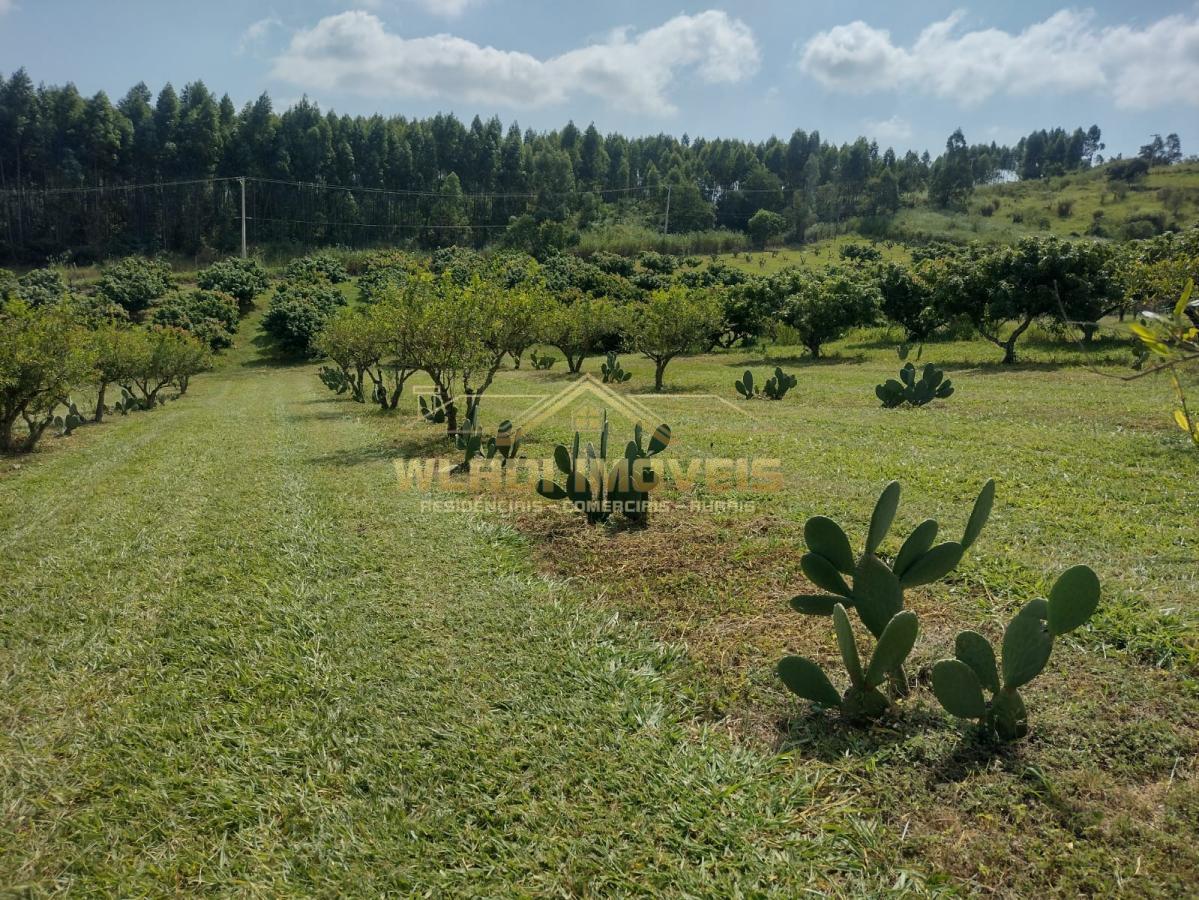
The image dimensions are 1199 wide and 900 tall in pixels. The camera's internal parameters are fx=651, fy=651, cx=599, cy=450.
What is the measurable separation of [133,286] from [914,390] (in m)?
42.8

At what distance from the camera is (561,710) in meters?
3.05

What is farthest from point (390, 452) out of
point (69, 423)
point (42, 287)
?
point (42, 287)

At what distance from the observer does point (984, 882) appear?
201 cm

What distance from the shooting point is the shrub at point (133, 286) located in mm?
37125

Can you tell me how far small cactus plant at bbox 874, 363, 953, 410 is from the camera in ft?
39.7

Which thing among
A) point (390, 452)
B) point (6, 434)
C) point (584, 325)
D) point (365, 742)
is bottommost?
point (365, 742)

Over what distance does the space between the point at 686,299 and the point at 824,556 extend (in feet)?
54.7

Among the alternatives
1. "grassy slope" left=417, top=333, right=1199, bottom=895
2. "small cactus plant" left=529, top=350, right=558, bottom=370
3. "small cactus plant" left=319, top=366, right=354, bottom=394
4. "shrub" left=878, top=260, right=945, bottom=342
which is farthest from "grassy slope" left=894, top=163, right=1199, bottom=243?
"grassy slope" left=417, top=333, right=1199, bottom=895

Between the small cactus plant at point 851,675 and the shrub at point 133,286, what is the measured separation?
42996 millimetres

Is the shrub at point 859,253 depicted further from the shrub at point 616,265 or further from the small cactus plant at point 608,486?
the small cactus plant at point 608,486

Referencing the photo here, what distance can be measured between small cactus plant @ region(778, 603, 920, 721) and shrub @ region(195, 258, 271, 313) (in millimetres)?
44950

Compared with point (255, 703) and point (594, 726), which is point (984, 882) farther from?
point (255, 703)

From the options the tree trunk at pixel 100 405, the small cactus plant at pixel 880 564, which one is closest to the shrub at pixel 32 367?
the tree trunk at pixel 100 405

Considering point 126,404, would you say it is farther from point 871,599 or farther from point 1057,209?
point 1057,209
